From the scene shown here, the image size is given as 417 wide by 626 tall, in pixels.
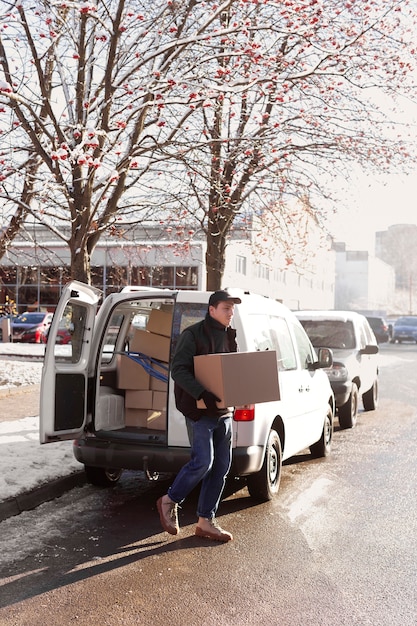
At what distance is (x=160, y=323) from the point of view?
765 centimetres

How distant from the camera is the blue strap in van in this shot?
24.4 ft

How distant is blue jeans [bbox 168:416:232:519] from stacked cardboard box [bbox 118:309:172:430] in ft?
5.86

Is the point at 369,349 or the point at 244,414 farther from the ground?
the point at 369,349

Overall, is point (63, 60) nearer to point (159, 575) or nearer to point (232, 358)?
point (232, 358)

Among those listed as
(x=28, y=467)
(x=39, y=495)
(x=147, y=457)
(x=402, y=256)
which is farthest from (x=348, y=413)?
(x=402, y=256)

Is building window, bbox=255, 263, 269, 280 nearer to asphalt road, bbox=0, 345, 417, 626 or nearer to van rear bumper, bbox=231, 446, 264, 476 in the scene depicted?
asphalt road, bbox=0, 345, 417, 626

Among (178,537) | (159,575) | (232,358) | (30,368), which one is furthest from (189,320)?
(30,368)

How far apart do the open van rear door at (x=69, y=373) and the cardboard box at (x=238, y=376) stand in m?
1.37

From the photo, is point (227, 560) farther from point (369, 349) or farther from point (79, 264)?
point (369, 349)

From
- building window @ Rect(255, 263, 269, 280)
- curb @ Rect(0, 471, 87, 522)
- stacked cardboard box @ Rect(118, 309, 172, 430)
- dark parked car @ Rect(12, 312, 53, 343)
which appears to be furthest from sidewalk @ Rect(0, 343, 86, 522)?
building window @ Rect(255, 263, 269, 280)

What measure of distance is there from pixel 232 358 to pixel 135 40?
7830mm

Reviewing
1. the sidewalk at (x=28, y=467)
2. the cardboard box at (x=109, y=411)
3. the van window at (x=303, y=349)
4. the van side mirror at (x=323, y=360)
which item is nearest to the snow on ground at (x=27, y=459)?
the sidewalk at (x=28, y=467)

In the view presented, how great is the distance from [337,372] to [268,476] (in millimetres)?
5404

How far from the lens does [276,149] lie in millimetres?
13680
